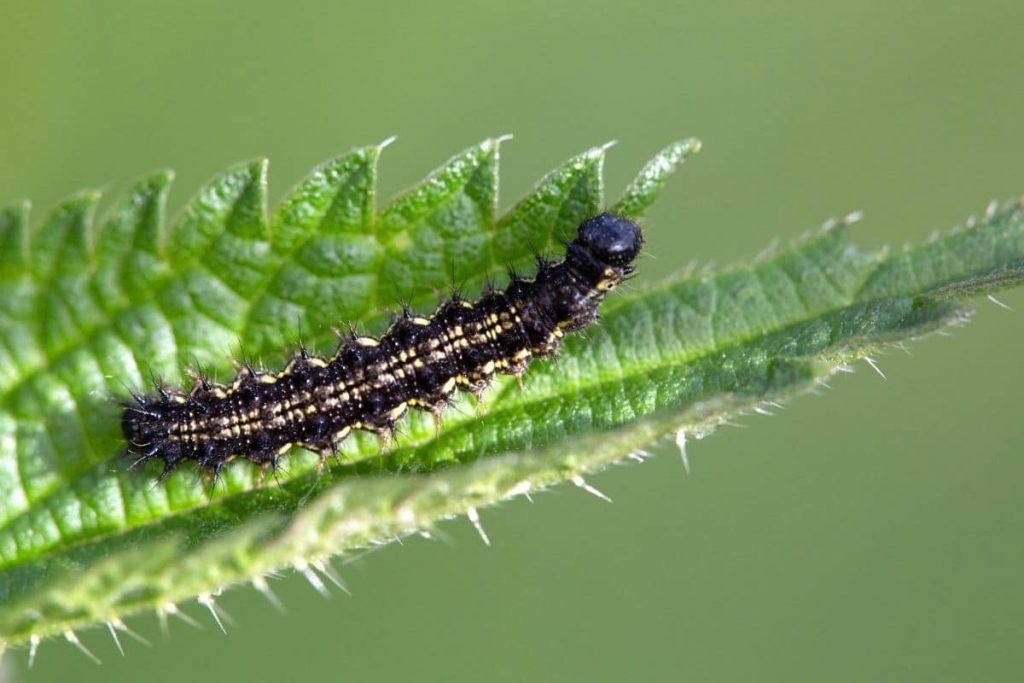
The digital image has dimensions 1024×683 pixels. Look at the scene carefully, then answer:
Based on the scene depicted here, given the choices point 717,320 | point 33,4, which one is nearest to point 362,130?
point 33,4

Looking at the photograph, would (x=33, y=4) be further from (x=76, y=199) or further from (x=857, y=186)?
(x=857, y=186)

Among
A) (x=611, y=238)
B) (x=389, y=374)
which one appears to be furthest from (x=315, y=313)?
(x=611, y=238)

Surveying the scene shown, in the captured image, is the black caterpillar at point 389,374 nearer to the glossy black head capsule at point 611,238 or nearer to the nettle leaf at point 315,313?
the glossy black head capsule at point 611,238

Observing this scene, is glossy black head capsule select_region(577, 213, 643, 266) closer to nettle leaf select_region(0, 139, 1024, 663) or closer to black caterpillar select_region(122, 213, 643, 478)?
black caterpillar select_region(122, 213, 643, 478)

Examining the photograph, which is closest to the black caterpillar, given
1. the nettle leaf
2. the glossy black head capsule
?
the glossy black head capsule

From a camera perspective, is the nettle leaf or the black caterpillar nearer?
the nettle leaf

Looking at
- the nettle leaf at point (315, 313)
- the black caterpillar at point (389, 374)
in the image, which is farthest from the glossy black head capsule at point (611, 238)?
the nettle leaf at point (315, 313)
